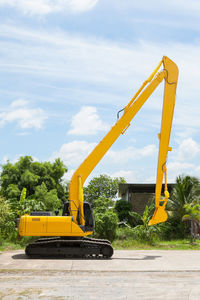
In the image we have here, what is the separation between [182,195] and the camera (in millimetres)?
25234

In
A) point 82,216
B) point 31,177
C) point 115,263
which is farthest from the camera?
point 31,177

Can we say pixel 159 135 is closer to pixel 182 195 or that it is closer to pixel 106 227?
pixel 106 227

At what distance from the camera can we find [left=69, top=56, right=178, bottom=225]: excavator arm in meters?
15.1

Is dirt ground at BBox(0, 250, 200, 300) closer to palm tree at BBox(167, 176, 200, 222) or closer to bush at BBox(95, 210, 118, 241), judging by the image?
bush at BBox(95, 210, 118, 241)

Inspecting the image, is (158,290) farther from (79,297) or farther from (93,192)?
(93,192)

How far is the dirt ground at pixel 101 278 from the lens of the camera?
8.73m

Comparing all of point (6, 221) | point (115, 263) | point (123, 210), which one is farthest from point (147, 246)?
point (123, 210)

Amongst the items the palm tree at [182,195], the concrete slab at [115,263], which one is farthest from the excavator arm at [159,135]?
the palm tree at [182,195]

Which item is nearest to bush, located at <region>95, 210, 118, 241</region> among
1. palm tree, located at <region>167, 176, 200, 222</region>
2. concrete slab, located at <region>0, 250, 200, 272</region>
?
concrete slab, located at <region>0, 250, 200, 272</region>

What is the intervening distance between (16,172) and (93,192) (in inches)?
482

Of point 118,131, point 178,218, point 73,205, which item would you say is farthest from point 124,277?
point 178,218

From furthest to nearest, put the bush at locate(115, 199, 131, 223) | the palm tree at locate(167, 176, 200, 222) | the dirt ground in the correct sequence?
1. the bush at locate(115, 199, 131, 223)
2. the palm tree at locate(167, 176, 200, 222)
3. the dirt ground

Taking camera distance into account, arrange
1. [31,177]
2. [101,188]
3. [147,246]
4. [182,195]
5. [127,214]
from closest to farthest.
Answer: [147,246], [182,195], [127,214], [31,177], [101,188]

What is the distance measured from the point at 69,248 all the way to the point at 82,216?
4.51ft
